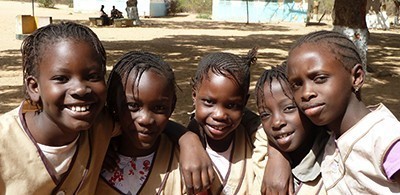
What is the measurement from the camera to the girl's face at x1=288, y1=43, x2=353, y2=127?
1.67 m

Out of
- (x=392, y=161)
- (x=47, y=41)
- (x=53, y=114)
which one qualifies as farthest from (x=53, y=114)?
(x=392, y=161)

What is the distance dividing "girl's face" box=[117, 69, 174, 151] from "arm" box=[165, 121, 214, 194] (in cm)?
14

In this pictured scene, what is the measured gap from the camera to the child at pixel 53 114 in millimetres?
1582

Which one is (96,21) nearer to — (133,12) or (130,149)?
(133,12)

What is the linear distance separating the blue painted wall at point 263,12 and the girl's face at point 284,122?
25.1 metres

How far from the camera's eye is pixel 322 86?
168cm

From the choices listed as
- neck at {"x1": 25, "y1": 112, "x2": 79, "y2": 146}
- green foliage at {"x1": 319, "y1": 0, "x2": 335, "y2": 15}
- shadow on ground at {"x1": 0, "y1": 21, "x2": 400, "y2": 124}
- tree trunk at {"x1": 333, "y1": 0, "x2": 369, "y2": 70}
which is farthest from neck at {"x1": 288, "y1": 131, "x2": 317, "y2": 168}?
green foliage at {"x1": 319, "y1": 0, "x2": 335, "y2": 15}

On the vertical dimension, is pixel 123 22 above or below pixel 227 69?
above

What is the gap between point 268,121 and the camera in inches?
74.0

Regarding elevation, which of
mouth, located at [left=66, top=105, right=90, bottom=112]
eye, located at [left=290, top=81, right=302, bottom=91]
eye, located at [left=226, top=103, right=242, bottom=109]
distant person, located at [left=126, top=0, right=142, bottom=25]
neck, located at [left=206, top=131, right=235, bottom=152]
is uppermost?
distant person, located at [left=126, top=0, right=142, bottom=25]

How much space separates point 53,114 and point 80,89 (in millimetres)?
149

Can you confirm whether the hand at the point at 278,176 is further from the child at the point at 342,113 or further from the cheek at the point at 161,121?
the cheek at the point at 161,121

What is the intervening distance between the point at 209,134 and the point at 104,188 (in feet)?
1.63

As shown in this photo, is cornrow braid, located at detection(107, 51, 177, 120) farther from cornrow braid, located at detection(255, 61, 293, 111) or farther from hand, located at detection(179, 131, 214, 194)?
cornrow braid, located at detection(255, 61, 293, 111)
